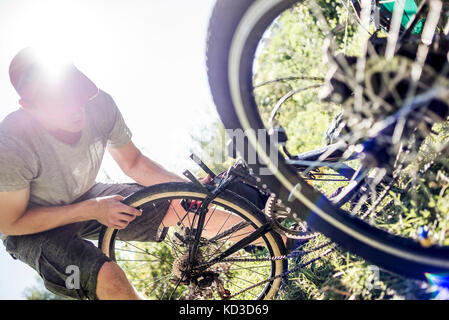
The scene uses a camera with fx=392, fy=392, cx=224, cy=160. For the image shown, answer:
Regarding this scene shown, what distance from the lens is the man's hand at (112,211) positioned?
2.19 m

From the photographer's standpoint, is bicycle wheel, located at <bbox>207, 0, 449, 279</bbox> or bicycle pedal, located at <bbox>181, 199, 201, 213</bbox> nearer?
bicycle wheel, located at <bbox>207, 0, 449, 279</bbox>

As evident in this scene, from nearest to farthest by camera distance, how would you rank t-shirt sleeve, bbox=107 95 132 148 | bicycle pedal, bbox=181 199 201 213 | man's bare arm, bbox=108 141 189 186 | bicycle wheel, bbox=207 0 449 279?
bicycle wheel, bbox=207 0 449 279
bicycle pedal, bbox=181 199 201 213
t-shirt sleeve, bbox=107 95 132 148
man's bare arm, bbox=108 141 189 186

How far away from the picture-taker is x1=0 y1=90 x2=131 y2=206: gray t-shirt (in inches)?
81.0

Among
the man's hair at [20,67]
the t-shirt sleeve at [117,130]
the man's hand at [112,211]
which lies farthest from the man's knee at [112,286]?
the man's hair at [20,67]

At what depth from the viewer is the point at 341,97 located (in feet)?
4.97

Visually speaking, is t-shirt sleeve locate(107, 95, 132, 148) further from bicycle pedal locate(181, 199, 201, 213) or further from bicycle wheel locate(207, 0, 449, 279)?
bicycle wheel locate(207, 0, 449, 279)

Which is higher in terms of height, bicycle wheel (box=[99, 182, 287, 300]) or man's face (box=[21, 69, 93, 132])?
man's face (box=[21, 69, 93, 132])

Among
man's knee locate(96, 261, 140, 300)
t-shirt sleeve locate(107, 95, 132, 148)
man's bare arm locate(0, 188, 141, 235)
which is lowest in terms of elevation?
man's knee locate(96, 261, 140, 300)

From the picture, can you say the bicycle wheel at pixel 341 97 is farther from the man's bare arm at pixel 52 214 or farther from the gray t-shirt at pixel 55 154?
the gray t-shirt at pixel 55 154

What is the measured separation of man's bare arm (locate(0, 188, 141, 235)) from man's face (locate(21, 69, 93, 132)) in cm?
42

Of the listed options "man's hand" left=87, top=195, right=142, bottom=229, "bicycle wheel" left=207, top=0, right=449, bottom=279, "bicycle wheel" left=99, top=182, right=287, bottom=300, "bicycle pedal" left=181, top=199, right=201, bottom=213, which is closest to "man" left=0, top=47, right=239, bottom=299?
"man's hand" left=87, top=195, right=142, bottom=229

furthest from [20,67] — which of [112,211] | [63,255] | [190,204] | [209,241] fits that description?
[209,241]
